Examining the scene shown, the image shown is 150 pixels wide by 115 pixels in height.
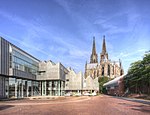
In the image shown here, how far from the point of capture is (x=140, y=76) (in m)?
65.6

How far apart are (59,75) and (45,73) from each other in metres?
5.63

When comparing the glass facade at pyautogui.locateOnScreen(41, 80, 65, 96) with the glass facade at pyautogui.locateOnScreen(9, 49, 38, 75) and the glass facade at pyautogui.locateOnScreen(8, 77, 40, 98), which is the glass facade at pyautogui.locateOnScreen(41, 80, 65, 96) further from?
the glass facade at pyautogui.locateOnScreen(9, 49, 38, 75)

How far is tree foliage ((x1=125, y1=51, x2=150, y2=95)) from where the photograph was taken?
60.5m

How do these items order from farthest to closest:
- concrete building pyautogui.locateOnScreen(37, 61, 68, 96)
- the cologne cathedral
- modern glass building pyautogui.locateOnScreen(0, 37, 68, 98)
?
1. the cologne cathedral
2. concrete building pyautogui.locateOnScreen(37, 61, 68, 96)
3. modern glass building pyautogui.locateOnScreen(0, 37, 68, 98)

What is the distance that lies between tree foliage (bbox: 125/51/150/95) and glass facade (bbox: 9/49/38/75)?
3251 centimetres

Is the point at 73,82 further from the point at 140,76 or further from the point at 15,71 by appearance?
the point at 15,71

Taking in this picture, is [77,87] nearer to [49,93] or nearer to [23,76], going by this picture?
[49,93]

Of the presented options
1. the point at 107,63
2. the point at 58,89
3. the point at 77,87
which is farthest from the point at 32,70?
the point at 107,63

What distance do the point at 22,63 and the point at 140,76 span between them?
33962mm

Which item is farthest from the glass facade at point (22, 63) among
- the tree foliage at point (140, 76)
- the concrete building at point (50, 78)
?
the tree foliage at point (140, 76)

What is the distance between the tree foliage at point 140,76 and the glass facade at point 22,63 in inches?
1280

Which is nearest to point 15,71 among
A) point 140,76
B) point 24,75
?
point 24,75

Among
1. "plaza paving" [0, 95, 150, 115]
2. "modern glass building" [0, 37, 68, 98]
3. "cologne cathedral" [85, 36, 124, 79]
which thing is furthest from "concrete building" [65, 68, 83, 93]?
"cologne cathedral" [85, 36, 124, 79]

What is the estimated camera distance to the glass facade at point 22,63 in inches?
2324
